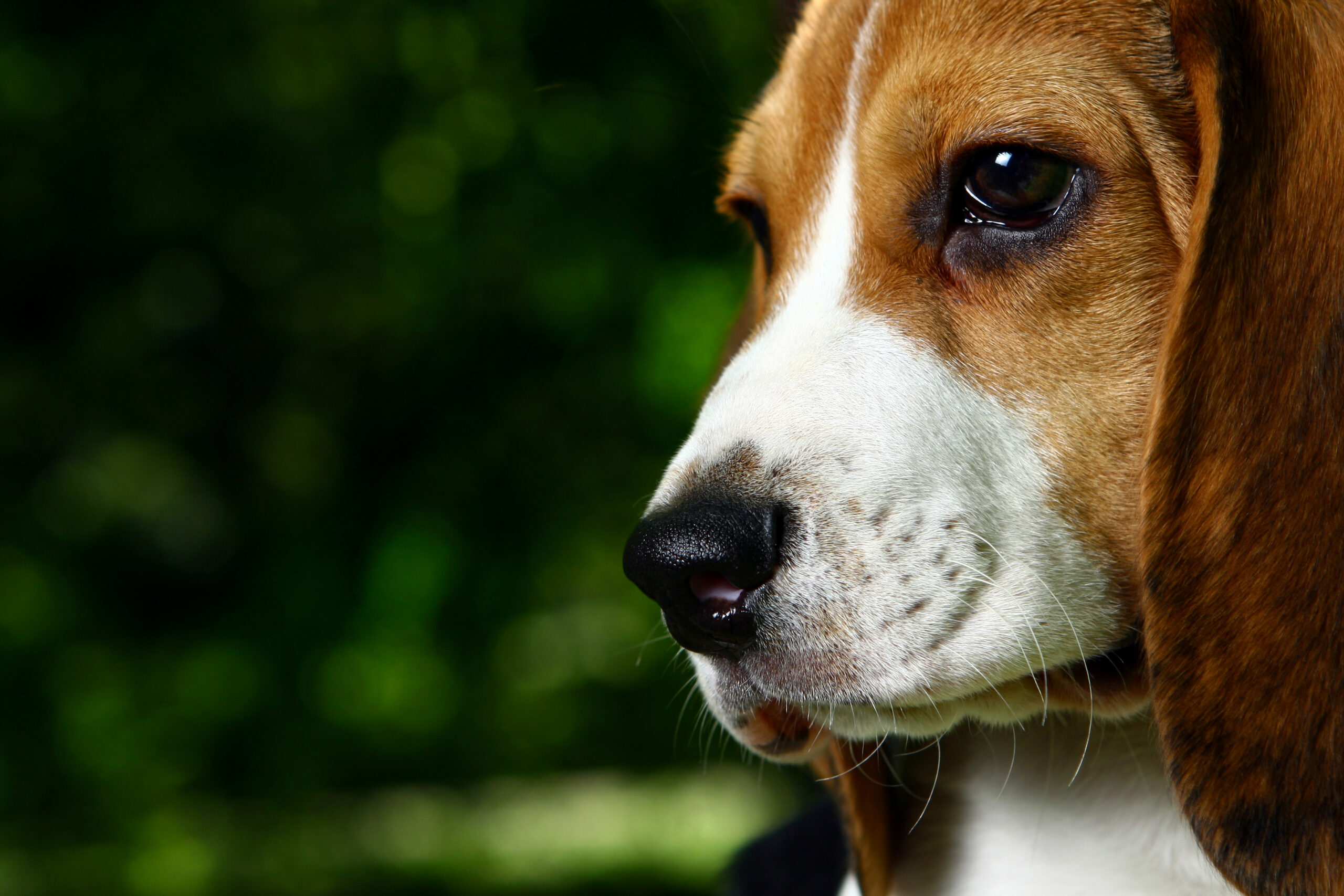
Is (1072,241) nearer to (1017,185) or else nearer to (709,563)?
(1017,185)

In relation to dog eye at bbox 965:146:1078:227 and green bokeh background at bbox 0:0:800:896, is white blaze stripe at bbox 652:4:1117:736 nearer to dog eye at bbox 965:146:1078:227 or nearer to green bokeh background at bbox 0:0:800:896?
dog eye at bbox 965:146:1078:227

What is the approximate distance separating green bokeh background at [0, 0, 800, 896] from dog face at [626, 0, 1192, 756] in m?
3.43

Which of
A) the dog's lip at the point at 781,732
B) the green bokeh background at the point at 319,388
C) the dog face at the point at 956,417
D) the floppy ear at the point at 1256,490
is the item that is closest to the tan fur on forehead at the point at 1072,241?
the dog face at the point at 956,417

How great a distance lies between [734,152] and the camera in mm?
2809

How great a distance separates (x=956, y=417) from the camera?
202 centimetres

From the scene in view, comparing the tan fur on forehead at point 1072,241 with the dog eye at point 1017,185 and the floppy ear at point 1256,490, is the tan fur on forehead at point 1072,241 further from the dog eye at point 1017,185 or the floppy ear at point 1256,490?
the floppy ear at point 1256,490

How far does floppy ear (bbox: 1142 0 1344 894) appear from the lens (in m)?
1.76

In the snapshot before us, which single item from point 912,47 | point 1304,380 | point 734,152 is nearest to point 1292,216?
point 1304,380

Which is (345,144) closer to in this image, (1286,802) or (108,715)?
(108,715)

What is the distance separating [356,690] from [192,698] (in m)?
0.81

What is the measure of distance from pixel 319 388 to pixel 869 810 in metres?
4.15

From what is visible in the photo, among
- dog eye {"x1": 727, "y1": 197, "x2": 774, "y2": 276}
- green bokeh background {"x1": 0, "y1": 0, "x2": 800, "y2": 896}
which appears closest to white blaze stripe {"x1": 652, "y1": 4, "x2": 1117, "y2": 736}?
dog eye {"x1": 727, "y1": 197, "x2": 774, "y2": 276}

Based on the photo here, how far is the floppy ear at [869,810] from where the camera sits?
7.85 feet

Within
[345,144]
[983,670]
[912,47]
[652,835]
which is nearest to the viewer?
[983,670]
